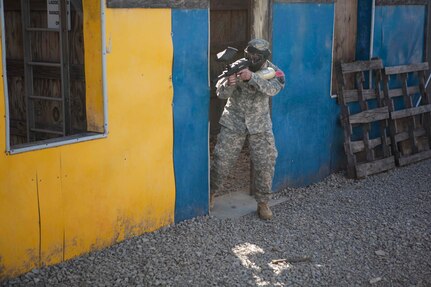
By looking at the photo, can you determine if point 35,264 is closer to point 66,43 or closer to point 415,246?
point 66,43

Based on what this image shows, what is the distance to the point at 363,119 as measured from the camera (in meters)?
9.55

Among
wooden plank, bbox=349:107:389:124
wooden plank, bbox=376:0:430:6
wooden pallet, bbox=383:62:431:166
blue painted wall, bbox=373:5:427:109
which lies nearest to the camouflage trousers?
wooden plank, bbox=349:107:389:124

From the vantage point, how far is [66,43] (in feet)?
23.5

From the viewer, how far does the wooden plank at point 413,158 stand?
401 inches

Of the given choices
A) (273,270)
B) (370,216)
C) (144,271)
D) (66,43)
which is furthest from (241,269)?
(66,43)

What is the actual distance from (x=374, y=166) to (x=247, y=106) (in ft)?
10.1

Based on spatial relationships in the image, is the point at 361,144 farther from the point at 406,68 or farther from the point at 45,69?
the point at 45,69

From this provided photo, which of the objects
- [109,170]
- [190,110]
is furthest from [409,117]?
[109,170]

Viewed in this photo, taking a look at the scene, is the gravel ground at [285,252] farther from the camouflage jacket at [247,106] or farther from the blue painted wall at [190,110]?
the camouflage jacket at [247,106]

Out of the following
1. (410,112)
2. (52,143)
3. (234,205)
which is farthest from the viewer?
(410,112)

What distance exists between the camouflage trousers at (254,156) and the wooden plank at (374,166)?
2.30 meters

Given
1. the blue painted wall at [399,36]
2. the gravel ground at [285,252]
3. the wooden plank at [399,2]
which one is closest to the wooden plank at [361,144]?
the gravel ground at [285,252]

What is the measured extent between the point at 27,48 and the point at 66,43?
767mm

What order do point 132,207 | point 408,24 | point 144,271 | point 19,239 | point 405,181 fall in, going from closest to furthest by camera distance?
point 19,239 < point 144,271 < point 132,207 < point 405,181 < point 408,24
